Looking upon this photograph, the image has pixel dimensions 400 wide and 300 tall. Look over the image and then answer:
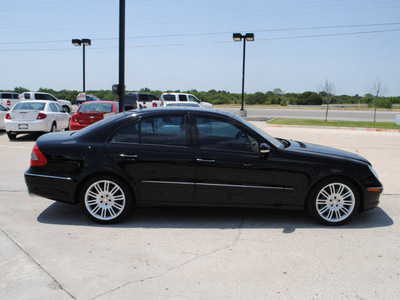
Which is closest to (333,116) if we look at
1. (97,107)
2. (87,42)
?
(87,42)

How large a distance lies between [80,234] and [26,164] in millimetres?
5216

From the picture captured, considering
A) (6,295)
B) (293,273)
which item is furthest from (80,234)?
(293,273)

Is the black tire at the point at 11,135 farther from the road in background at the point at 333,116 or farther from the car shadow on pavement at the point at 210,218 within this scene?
the road in background at the point at 333,116

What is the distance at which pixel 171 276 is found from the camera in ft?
12.0

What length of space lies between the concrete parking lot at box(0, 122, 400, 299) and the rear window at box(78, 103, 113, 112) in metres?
7.99

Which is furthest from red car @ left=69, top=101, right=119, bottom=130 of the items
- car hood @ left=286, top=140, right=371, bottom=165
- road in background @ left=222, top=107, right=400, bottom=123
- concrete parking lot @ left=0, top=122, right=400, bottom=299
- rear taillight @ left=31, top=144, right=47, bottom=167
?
road in background @ left=222, top=107, right=400, bottom=123

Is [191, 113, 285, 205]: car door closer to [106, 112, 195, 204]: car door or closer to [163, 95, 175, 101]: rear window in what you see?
[106, 112, 195, 204]: car door

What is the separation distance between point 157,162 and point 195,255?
53.9 inches

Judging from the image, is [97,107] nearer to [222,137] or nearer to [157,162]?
[157,162]

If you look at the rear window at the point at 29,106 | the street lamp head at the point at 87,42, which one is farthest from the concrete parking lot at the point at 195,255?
the street lamp head at the point at 87,42

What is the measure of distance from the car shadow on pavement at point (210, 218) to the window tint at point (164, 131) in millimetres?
1083

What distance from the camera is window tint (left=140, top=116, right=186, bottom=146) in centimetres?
507

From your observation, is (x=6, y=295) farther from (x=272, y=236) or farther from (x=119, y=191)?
(x=272, y=236)

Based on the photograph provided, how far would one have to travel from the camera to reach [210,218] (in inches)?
212
